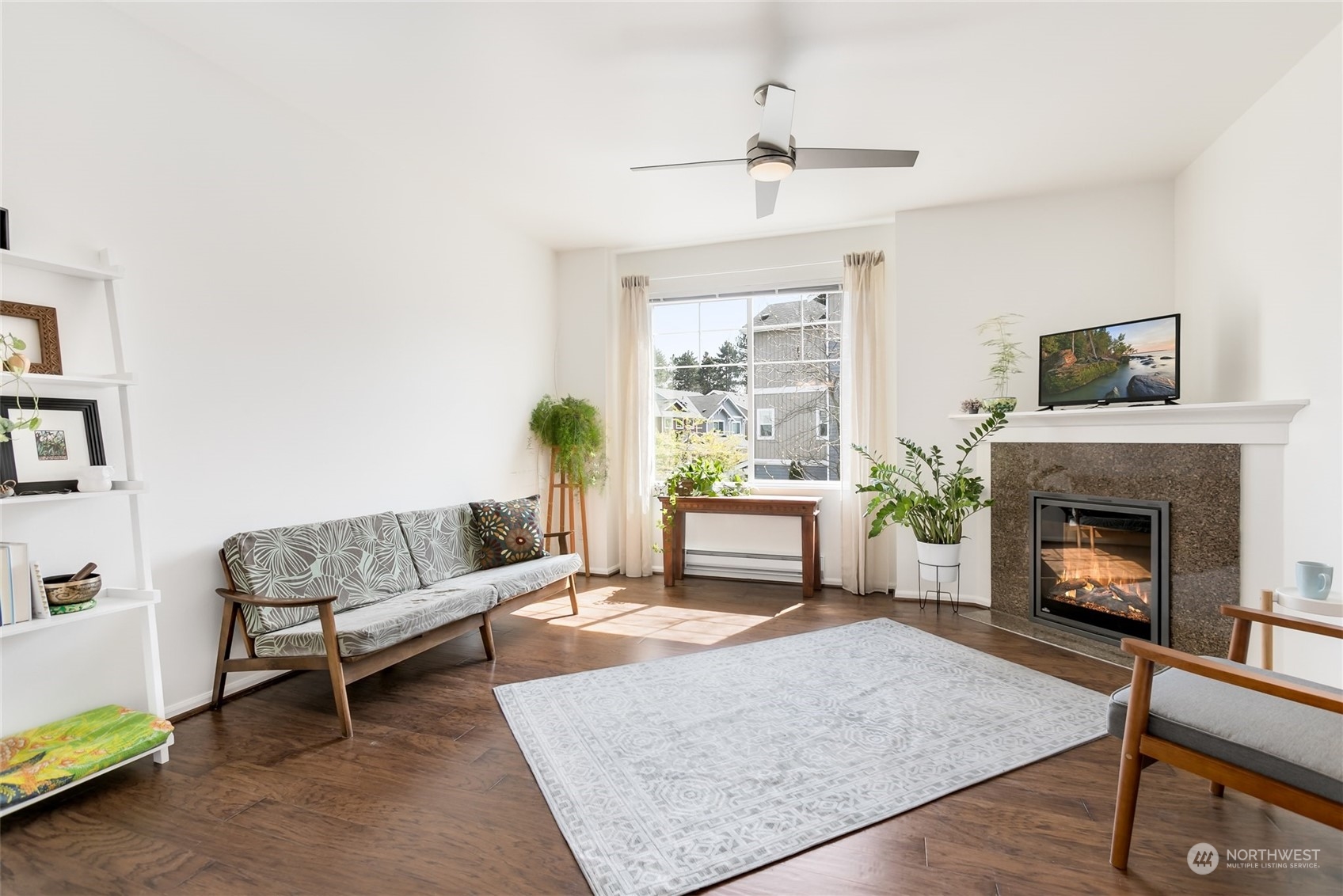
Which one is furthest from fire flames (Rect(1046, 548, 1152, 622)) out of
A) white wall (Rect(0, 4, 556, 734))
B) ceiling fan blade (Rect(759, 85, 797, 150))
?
white wall (Rect(0, 4, 556, 734))

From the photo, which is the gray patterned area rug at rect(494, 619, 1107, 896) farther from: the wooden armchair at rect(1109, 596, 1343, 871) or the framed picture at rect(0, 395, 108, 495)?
the framed picture at rect(0, 395, 108, 495)

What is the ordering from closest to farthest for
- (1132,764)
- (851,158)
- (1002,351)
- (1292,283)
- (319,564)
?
(1132,764), (1292,283), (851,158), (319,564), (1002,351)

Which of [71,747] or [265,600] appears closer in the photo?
[71,747]

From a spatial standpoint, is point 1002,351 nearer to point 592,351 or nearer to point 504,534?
point 592,351

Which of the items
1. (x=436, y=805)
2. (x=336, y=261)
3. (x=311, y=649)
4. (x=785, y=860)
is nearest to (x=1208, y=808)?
(x=785, y=860)

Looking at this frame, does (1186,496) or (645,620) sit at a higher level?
(1186,496)

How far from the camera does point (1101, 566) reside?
3.66 metres

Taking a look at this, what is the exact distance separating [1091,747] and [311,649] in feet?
10.2

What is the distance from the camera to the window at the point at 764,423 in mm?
5453

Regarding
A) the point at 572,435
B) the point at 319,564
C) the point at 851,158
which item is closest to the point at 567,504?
the point at 572,435

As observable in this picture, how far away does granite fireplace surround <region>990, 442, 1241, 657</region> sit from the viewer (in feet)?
10.2

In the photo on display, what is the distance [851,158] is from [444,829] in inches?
123

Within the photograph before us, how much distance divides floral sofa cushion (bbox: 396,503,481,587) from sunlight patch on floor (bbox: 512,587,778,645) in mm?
523

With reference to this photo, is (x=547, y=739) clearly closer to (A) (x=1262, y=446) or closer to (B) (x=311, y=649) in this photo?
(B) (x=311, y=649)
